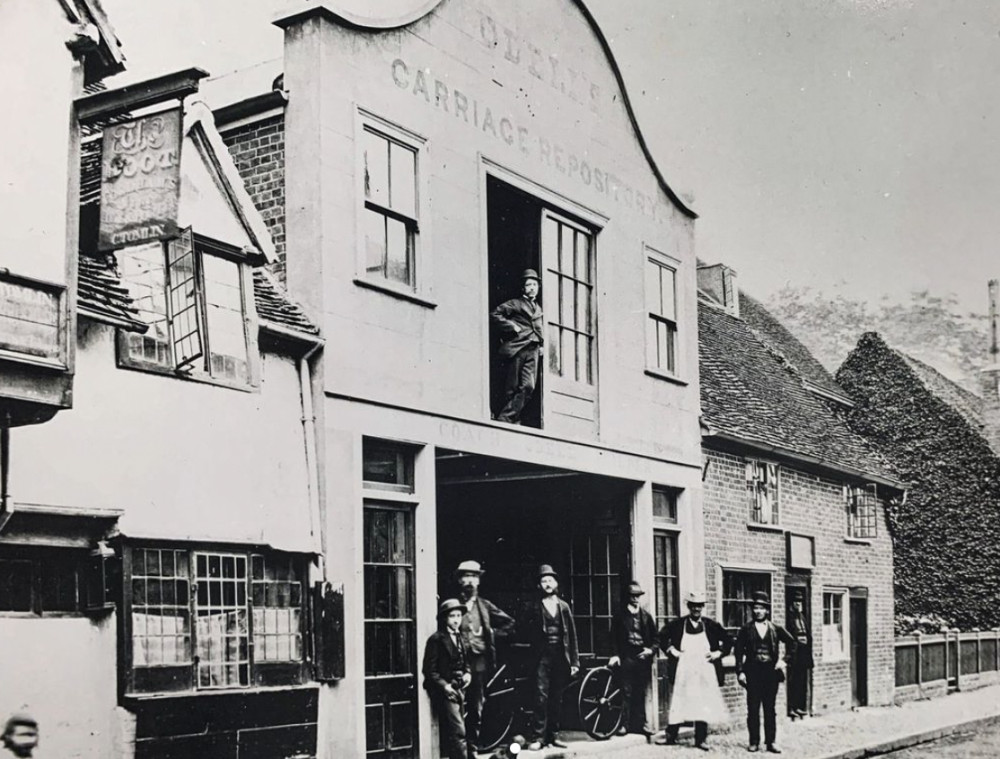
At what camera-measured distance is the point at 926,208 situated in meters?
18.1

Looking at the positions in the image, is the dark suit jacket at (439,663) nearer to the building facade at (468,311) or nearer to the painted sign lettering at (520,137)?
the building facade at (468,311)

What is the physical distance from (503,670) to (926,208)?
9168 mm

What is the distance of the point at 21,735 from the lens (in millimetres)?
7703

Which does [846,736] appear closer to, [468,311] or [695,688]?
[695,688]

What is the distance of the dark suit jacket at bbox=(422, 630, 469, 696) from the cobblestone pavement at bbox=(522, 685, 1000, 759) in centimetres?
228

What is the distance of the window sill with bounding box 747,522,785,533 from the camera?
1916 centimetres

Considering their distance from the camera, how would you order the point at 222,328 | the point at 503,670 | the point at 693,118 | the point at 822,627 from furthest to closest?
the point at 822,627 < the point at 693,118 < the point at 503,670 < the point at 222,328

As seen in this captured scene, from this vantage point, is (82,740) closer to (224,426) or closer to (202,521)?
(202,521)

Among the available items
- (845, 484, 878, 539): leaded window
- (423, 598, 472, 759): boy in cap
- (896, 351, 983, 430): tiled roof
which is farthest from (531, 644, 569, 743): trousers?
(896, 351, 983, 430): tiled roof

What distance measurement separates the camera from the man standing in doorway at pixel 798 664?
20047mm

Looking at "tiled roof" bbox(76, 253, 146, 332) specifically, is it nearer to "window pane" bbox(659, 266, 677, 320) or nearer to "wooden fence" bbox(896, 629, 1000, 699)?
"window pane" bbox(659, 266, 677, 320)

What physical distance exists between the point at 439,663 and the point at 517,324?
165 inches

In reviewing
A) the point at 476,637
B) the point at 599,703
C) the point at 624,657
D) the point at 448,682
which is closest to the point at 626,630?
the point at 624,657

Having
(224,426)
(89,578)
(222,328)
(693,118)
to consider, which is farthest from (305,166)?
(693,118)
